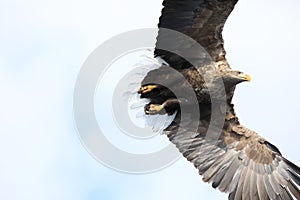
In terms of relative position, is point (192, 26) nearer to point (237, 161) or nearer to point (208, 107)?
point (208, 107)

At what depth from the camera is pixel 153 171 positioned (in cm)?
1308

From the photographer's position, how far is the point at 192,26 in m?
11.8

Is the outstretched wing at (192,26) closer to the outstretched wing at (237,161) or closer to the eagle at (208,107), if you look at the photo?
the eagle at (208,107)

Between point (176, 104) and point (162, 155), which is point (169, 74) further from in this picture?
point (162, 155)

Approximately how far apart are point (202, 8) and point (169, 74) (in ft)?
4.17

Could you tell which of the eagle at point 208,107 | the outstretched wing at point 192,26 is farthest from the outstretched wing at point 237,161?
the outstretched wing at point 192,26

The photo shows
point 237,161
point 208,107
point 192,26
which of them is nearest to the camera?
point 192,26

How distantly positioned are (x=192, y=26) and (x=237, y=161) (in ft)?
8.98

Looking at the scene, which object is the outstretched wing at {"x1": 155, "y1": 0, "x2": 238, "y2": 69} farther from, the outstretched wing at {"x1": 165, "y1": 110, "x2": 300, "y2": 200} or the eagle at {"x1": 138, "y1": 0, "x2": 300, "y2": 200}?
the outstretched wing at {"x1": 165, "y1": 110, "x2": 300, "y2": 200}

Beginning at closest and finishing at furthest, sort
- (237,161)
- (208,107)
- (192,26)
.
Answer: (192,26) → (208,107) → (237,161)

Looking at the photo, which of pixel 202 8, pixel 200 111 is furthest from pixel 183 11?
pixel 200 111

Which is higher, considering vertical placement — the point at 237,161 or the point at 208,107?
the point at 208,107

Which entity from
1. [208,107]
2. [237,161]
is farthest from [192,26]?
[237,161]

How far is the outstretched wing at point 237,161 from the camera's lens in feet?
41.1
